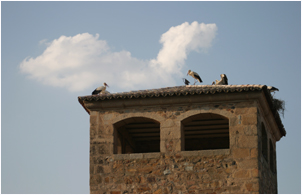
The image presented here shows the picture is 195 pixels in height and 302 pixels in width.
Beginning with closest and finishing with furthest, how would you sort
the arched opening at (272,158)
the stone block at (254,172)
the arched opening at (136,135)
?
the stone block at (254,172), the arched opening at (136,135), the arched opening at (272,158)

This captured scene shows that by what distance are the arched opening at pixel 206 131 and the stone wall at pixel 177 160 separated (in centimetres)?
47

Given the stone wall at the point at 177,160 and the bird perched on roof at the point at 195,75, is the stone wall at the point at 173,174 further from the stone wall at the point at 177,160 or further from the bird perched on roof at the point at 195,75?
the bird perched on roof at the point at 195,75

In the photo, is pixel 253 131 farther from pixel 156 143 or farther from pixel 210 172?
pixel 156 143

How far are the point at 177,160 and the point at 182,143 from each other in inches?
22.1

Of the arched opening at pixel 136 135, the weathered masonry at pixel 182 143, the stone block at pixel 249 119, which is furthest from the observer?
the arched opening at pixel 136 135

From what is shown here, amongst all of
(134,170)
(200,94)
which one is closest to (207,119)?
(200,94)

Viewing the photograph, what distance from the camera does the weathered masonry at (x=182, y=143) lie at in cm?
2141

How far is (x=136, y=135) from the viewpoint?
971 inches

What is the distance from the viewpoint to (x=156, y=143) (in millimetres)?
25156

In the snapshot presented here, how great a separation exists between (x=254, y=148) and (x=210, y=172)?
1.34 meters

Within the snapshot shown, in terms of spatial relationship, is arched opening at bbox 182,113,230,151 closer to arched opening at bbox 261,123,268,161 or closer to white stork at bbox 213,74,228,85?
arched opening at bbox 261,123,268,161

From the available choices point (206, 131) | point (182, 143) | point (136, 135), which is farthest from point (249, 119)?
point (136, 135)

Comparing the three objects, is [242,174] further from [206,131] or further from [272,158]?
[272,158]

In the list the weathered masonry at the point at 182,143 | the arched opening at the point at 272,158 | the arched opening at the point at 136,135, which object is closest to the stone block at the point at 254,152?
the weathered masonry at the point at 182,143
